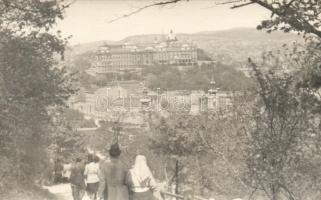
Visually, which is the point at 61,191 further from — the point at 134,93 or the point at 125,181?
the point at 134,93

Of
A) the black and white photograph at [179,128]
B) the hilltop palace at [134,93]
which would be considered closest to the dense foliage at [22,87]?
the black and white photograph at [179,128]

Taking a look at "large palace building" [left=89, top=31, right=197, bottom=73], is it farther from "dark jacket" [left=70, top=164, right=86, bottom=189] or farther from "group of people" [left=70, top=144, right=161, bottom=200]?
"group of people" [left=70, top=144, right=161, bottom=200]

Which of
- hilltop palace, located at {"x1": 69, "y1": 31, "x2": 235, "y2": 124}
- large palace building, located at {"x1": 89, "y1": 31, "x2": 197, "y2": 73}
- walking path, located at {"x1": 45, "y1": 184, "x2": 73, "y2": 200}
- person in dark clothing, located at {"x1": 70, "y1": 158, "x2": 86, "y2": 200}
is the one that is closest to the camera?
person in dark clothing, located at {"x1": 70, "y1": 158, "x2": 86, "y2": 200}

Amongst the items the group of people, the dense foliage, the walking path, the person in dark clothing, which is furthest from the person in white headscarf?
the walking path

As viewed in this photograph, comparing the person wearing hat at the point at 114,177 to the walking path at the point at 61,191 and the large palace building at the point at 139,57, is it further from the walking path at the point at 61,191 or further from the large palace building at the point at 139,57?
the large palace building at the point at 139,57

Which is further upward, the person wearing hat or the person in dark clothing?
the person wearing hat

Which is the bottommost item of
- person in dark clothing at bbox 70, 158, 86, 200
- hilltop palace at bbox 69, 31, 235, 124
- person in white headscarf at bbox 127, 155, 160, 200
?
hilltop palace at bbox 69, 31, 235, 124
